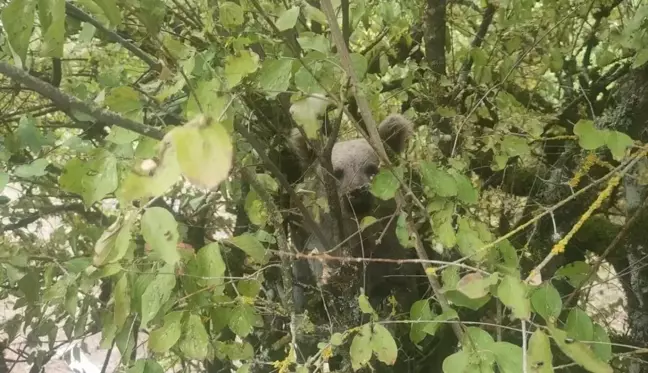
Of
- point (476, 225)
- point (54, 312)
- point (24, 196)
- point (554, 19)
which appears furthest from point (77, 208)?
point (554, 19)

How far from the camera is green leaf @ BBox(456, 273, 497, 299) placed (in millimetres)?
1039

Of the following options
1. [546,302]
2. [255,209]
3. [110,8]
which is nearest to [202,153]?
[110,8]

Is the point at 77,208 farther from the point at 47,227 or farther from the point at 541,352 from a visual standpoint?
the point at 541,352

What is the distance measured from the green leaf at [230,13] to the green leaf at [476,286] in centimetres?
72

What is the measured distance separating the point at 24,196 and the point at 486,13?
2051 millimetres

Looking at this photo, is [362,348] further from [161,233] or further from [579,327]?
[161,233]

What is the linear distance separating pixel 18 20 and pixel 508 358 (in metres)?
0.94

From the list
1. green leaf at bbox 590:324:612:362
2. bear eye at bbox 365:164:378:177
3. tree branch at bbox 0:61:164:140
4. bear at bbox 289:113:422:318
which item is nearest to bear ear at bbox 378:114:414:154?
bear at bbox 289:113:422:318

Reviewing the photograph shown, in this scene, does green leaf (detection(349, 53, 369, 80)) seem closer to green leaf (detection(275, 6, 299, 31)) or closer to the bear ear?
green leaf (detection(275, 6, 299, 31))

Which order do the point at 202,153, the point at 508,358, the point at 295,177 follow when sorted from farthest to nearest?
the point at 295,177, the point at 508,358, the point at 202,153

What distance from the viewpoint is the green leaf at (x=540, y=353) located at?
38.5 inches

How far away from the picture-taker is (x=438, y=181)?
4.65 feet

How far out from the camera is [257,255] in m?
1.39

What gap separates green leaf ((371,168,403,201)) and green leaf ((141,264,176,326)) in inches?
18.2
